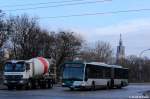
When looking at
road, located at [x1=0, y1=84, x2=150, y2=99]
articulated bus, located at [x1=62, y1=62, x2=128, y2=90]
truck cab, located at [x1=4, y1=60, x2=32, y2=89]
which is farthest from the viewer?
truck cab, located at [x1=4, y1=60, x2=32, y2=89]

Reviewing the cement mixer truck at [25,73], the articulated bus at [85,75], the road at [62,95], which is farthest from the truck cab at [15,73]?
the road at [62,95]

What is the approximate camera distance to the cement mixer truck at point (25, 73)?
46.4 meters

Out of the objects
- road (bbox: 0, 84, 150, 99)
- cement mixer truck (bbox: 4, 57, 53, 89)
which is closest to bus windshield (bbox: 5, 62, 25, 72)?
cement mixer truck (bbox: 4, 57, 53, 89)

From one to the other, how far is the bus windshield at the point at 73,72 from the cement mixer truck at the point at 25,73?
176 inches

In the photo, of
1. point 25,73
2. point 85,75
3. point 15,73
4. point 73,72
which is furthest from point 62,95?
point 15,73

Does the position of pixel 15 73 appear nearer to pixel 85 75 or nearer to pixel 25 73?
pixel 25 73

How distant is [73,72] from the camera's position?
44781mm

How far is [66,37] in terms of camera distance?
10031 cm

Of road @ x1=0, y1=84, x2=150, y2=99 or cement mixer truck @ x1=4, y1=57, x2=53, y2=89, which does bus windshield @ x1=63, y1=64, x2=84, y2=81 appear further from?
cement mixer truck @ x1=4, y1=57, x2=53, y2=89

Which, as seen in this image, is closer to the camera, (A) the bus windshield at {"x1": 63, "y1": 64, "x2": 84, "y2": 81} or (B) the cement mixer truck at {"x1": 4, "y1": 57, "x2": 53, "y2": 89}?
(A) the bus windshield at {"x1": 63, "y1": 64, "x2": 84, "y2": 81}

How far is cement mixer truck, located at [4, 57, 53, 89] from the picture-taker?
4641cm

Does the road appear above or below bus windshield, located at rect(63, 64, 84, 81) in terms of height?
below

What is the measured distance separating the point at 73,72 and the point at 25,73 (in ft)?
17.0

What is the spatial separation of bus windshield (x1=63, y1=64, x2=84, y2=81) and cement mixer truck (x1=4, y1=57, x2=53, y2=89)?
14.6ft
